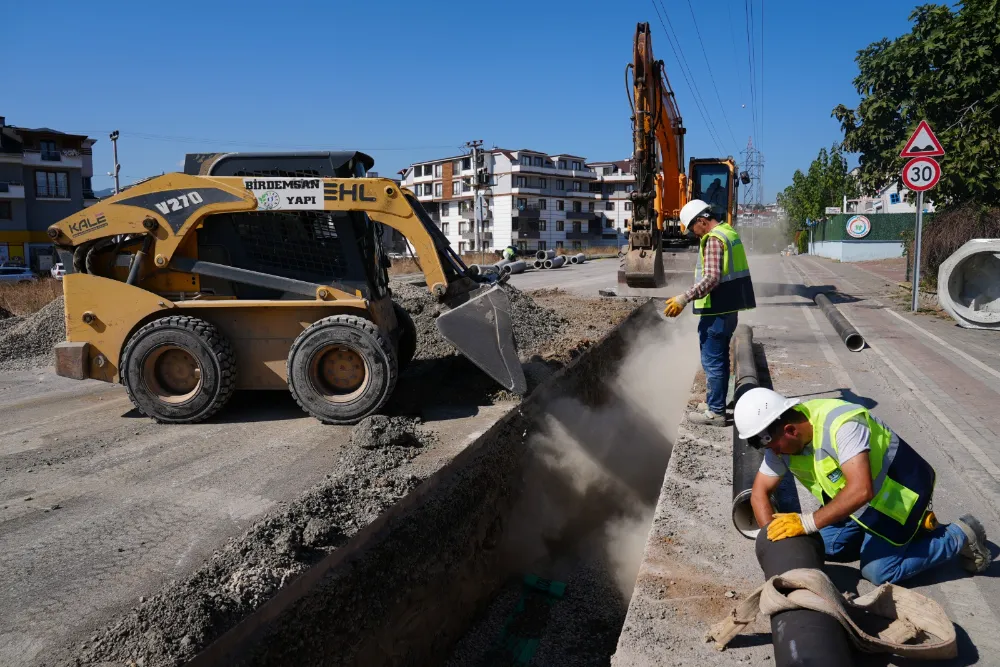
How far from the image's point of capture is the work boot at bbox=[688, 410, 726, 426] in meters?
5.93

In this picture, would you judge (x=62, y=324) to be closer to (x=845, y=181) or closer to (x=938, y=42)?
(x=938, y=42)

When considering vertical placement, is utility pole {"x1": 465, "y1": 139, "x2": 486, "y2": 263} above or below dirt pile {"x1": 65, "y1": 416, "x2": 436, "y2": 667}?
above

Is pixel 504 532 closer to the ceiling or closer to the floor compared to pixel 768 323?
closer to the floor

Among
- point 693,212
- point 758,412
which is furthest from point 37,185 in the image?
point 758,412

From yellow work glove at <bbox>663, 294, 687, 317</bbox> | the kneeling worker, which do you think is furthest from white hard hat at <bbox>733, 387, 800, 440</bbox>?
yellow work glove at <bbox>663, 294, 687, 317</bbox>

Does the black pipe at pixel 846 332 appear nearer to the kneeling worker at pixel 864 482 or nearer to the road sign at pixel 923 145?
the road sign at pixel 923 145

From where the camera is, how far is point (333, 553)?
411 centimetres

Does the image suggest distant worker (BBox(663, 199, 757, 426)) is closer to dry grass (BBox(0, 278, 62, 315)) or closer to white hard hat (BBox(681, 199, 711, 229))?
white hard hat (BBox(681, 199, 711, 229))

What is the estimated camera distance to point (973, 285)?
425 inches

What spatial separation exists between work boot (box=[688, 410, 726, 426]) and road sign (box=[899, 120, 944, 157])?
274 inches

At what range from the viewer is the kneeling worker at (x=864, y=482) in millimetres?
3029

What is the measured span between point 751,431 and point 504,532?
374 centimetres

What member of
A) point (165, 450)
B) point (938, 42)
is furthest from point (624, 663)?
point (938, 42)

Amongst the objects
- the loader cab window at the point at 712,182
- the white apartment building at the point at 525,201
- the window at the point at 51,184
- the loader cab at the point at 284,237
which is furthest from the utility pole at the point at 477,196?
the loader cab at the point at 284,237
